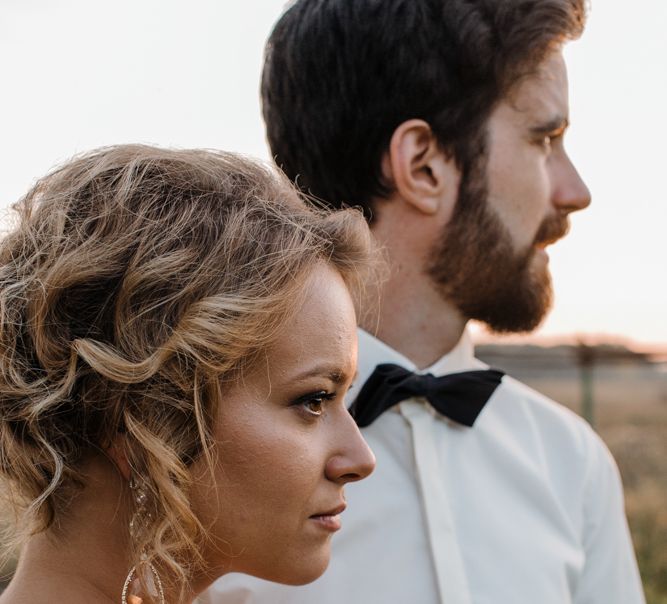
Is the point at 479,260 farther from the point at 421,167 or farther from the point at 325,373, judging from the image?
the point at 325,373

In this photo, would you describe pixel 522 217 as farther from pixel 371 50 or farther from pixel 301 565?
pixel 301 565

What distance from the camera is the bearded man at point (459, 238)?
8.13ft

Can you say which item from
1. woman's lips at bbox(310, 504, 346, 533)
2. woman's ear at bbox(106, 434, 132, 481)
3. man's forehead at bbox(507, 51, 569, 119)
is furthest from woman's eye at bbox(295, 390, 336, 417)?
man's forehead at bbox(507, 51, 569, 119)

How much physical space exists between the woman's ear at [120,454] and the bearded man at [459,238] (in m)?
0.78

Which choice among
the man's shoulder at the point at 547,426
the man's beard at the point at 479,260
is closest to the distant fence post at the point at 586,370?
the man's shoulder at the point at 547,426

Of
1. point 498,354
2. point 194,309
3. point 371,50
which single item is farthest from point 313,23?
point 498,354

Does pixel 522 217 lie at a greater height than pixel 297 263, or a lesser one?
lesser

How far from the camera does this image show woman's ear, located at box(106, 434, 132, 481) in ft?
5.76

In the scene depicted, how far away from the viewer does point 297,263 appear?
6.15ft

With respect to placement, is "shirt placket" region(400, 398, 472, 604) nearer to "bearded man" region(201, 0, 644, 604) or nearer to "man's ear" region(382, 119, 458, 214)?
"bearded man" region(201, 0, 644, 604)

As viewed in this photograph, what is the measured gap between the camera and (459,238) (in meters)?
2.60

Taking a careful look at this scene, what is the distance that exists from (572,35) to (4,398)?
6.09 feet

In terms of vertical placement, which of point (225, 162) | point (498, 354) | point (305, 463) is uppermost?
point (225, 162)

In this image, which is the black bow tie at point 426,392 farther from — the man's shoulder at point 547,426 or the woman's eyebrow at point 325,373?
the woman's eyebrow at point 325,373
